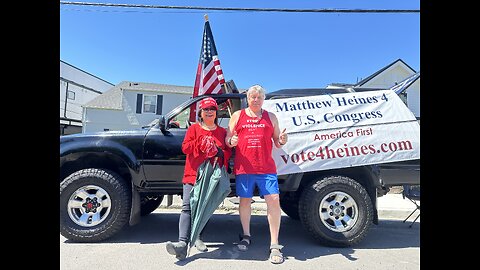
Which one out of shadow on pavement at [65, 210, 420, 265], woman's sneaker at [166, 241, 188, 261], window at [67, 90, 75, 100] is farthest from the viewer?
window at [67, 90, 75, 100]

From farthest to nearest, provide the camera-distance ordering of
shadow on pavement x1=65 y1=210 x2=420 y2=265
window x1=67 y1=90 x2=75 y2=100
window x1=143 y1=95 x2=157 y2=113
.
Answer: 1. window x1=67 y1=90 x2=75 y2=100
2. window x1=143 y1=95 x2=157 y2=113
3. shadow on pavement x1=65 y1=210 x2=420 y2=265

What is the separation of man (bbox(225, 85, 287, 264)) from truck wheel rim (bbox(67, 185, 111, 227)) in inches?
67.7

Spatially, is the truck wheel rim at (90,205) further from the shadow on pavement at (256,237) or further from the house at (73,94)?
the house at (73,94)

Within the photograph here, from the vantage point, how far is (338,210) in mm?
3740

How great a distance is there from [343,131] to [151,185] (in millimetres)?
2575

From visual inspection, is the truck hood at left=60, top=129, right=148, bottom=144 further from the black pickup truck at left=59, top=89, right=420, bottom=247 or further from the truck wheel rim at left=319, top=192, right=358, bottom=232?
the truck wheel rim at left=319, top=192, right=358, bottom=232

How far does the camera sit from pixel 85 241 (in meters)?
3.65

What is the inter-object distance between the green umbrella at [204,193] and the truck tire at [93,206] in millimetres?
1050

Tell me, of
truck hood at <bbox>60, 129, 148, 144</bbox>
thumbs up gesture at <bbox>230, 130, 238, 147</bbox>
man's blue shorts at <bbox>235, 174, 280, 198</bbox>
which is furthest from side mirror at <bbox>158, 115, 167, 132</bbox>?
man's blue shorts at <bbox>235, 174, 280, 198</bbox>

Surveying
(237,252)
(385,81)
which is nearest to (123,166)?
(237,252)

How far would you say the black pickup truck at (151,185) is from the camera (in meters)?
3.65

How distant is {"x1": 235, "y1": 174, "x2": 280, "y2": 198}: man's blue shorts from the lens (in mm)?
3250

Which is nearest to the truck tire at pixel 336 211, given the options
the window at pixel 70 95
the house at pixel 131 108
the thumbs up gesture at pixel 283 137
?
the thumbs up gesture at pixel 283 137
